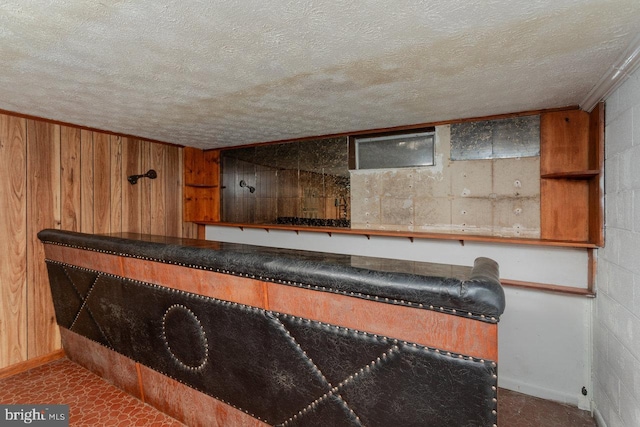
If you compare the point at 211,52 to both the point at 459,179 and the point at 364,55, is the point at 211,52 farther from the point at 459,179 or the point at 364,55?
the point at 459,179

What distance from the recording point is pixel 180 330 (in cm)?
170

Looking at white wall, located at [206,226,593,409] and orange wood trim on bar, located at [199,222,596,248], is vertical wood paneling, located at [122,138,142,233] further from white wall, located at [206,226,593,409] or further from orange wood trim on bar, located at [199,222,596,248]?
white wall, located at [206,226,593,409]

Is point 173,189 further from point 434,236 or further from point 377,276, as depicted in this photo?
point 377,276

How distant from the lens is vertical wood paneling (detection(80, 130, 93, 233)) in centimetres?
311

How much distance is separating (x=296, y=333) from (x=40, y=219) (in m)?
2.80

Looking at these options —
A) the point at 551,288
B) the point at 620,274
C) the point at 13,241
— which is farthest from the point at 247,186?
the point at 620,274

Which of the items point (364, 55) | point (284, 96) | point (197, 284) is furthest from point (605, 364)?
point (284, 96)

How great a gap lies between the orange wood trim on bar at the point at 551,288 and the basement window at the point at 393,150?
1.19 m

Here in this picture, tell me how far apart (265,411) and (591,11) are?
2046 millimetres

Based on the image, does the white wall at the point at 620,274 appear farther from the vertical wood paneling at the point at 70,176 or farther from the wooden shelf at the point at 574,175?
the vertical wood paneling at the point at 70,176

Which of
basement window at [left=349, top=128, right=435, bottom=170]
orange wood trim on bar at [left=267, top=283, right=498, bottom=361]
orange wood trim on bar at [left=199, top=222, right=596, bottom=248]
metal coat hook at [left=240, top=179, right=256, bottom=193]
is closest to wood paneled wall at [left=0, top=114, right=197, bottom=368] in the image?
metal coat hook at [left=240, top=179, right=256, bottom=193]

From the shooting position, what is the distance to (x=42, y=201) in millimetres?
2822

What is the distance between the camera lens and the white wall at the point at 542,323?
2.39 metres

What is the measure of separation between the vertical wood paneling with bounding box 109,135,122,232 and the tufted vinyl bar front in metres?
1.33
